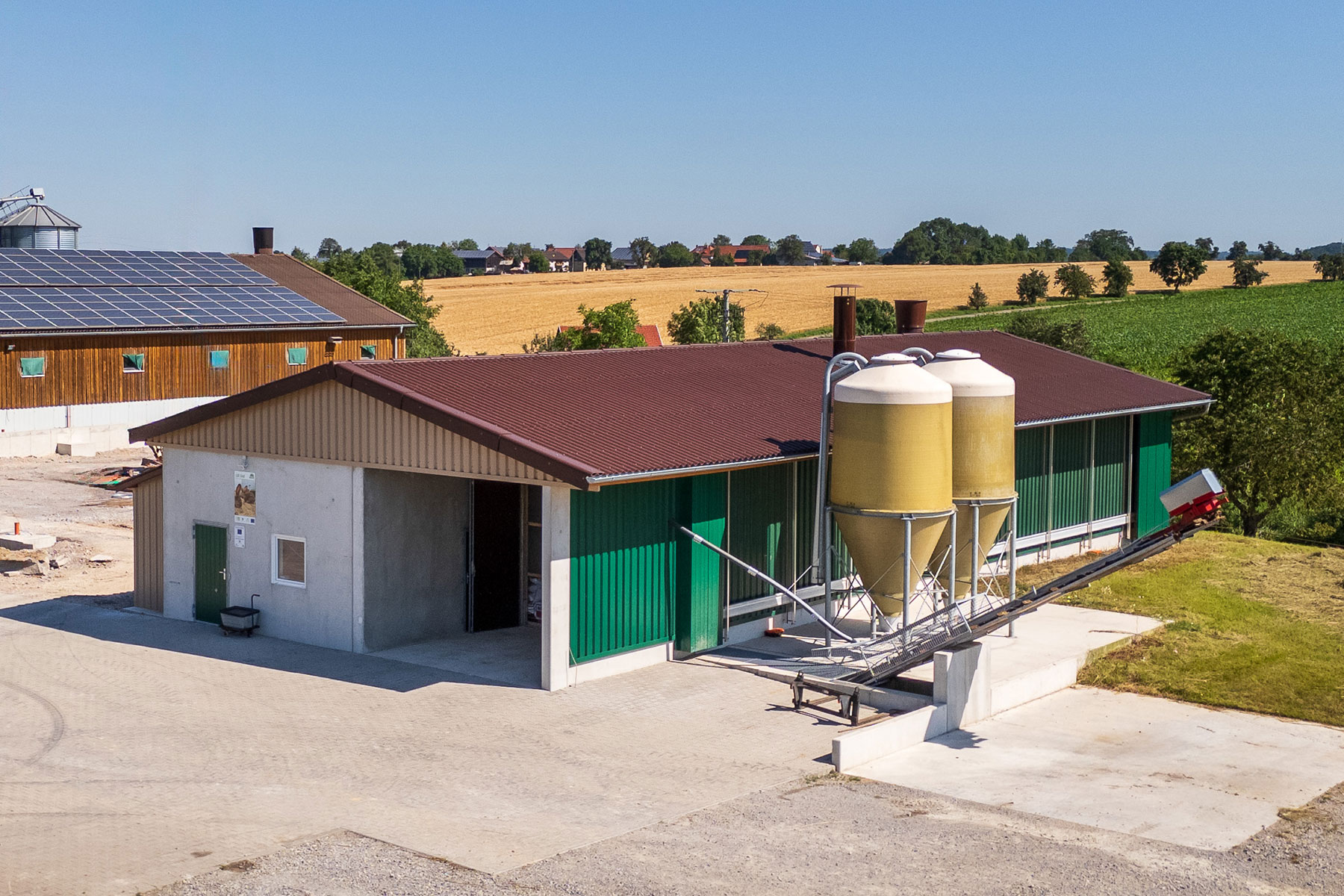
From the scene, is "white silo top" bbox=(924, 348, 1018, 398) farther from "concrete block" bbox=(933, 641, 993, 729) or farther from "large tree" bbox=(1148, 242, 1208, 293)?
"large tree" bbox=(1148, 242, 1208, 293)

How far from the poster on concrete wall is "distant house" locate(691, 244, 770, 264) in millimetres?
152365

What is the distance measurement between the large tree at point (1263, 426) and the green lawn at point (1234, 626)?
11.9 ft

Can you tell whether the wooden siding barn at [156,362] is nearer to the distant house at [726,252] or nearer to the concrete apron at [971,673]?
the concrete apron at [971,673]

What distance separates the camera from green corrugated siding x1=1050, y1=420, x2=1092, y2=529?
90.2ft

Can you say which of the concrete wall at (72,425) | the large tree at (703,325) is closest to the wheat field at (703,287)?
the large tree at (703,325)

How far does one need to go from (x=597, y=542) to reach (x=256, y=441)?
234 inches

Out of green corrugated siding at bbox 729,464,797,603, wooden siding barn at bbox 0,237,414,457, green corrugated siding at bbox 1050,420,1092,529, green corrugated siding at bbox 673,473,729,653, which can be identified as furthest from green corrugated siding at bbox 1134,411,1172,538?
wooden siding barn at bbox 0,237,414,457

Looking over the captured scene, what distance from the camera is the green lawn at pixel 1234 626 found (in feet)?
62.4

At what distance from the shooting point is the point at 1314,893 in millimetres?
12117

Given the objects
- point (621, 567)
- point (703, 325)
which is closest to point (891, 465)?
point (621, 567)

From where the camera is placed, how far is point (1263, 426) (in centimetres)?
3469

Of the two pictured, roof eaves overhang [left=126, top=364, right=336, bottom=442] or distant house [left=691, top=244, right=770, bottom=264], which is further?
distant house [left=691, top=244, right=770, bottom=264]

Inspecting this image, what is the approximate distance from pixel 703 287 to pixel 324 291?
64.0 meters

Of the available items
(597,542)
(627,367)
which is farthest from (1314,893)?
(627,367)
